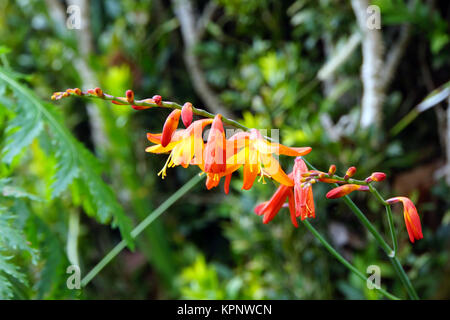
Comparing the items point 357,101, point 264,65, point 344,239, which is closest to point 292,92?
point 264,65

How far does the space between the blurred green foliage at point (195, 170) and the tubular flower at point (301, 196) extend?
0.34 meters

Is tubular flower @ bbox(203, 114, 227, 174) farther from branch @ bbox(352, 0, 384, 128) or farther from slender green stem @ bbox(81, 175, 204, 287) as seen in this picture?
branch @ bbox(352, 0, 384, 128)

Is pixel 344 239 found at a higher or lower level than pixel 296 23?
lower

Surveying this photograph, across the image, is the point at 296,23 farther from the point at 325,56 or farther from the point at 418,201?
the point at 418,201

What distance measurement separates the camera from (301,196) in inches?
19.7

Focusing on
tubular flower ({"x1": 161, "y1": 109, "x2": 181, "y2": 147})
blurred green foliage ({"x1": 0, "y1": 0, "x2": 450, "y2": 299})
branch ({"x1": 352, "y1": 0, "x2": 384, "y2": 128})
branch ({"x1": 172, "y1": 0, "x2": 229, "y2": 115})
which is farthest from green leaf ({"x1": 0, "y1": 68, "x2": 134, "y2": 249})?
branch ({"x1": 172, "y1": 0, "x2": 229, "y2": 115})

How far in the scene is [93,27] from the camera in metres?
2.02

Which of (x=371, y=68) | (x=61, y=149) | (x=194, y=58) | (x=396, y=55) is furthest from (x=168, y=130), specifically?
(x=194, y=58)

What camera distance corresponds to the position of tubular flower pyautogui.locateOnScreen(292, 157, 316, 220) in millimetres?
495

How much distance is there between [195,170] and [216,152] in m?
1.25

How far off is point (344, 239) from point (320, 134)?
1.12ft

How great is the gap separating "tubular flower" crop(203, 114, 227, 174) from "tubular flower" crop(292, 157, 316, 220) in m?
0.10

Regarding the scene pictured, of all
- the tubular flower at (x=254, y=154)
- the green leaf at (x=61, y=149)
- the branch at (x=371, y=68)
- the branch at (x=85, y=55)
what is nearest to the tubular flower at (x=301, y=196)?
the tubular flower at (x=254, y=154)
